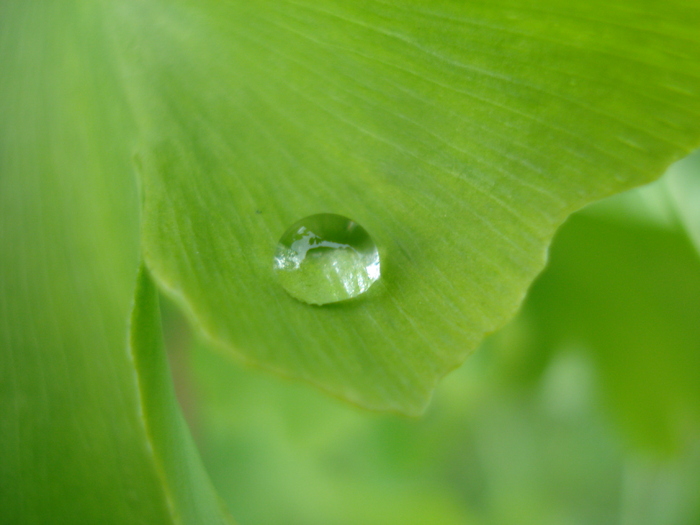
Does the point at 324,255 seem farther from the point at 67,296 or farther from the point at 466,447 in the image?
the point at 466,447

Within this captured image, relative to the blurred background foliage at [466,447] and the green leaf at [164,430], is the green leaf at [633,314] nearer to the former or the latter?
the blurred background foliage at [466,447]

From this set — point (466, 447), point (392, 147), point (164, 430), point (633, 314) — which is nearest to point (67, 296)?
point (164, 430)

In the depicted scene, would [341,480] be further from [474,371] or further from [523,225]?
[523,225]

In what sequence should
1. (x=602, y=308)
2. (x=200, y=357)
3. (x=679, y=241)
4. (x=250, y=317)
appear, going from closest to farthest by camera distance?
(x=250, y=317) → (x=679, y=241) → (x=602, y=308) → (x=200, y=357)

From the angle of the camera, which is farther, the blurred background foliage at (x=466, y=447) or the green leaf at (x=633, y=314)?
the blurred background foliage at (x=466, y=447)

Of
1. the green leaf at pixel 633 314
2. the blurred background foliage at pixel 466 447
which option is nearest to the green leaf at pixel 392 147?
the green leaf at pixel 633 314

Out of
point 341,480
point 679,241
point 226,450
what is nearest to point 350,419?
point 341,480
